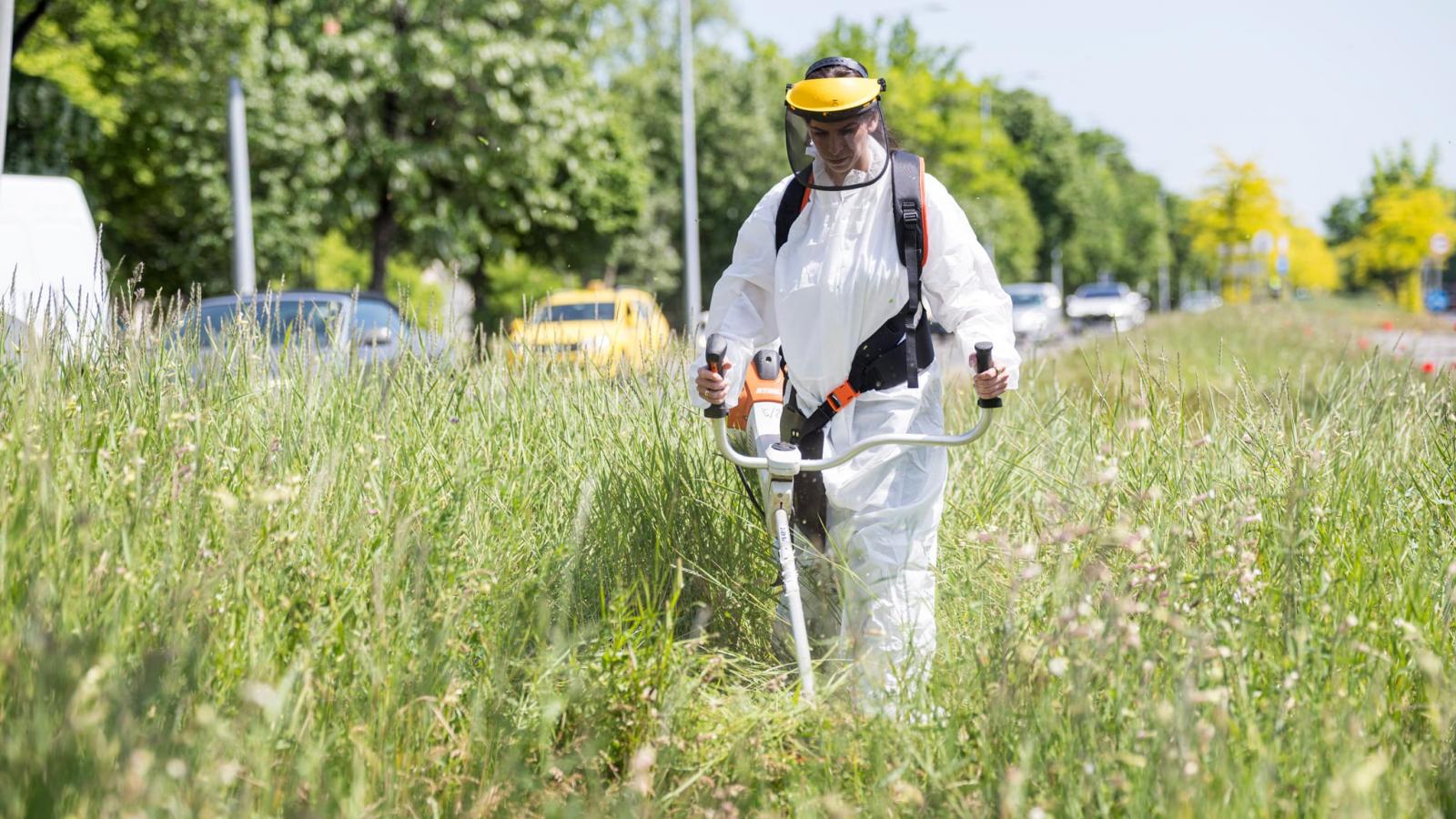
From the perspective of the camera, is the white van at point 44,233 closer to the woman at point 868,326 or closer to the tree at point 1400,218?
the woman at point 868,326

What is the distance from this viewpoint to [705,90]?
34.8 m

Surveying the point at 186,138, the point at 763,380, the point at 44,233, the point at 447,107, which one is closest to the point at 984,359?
the point at 763,380

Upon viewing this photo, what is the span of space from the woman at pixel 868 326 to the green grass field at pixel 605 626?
0.66ft

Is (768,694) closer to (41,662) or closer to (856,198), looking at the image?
(856,198)

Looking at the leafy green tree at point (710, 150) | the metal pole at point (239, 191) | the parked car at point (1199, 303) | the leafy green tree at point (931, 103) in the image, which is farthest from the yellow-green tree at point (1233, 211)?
the metal pole at point (239, 191)

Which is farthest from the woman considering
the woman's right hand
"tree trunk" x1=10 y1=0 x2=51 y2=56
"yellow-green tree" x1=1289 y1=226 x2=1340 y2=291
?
"yellow-green tree" x1=1289 y1=226 x2=1340 y2=291

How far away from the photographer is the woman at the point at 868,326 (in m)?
3.30

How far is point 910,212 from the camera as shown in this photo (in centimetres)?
332

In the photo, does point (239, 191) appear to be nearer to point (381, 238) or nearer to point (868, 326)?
point (381, 238)

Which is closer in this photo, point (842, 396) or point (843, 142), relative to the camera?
point (843, 142)

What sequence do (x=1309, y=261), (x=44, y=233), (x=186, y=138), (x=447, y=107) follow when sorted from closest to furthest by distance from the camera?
(x=44, y=233), (x=186, y=138), (x=447, y=107), (x=1309, y=261)

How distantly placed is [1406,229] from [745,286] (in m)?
43.5

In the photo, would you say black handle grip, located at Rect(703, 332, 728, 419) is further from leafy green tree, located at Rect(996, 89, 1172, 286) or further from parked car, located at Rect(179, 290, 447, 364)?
leafy green tree, located at Rect(996, 89, 1172, 286)

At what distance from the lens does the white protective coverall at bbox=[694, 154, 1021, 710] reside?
3.33 m
